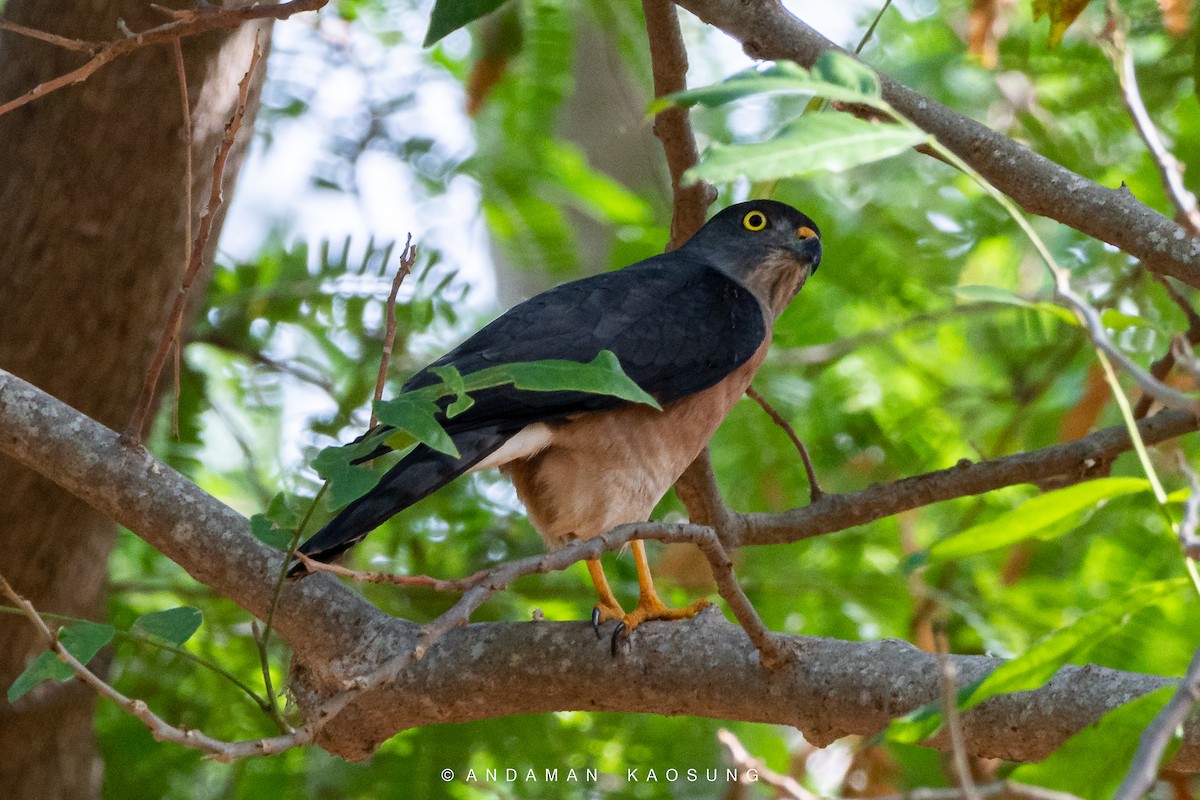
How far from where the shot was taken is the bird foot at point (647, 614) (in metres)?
2.77

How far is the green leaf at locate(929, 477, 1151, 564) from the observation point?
1.54 m

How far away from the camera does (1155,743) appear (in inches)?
50.5

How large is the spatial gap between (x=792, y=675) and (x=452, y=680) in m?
0.77

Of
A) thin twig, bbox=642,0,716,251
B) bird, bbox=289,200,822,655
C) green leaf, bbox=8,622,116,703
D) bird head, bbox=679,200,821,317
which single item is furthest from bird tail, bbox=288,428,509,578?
bird head, bbox=679,200,821,317

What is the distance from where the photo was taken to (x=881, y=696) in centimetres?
251

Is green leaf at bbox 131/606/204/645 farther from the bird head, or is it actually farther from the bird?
the bird head

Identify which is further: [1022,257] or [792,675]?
[1022,257]

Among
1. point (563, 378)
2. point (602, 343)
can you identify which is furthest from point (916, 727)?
point (602, 343)

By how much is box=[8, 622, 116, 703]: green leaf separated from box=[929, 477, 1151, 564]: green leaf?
4.29 ft

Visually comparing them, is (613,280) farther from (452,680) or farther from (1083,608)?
(1083,608)

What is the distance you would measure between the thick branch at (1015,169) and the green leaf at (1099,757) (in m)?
1.29

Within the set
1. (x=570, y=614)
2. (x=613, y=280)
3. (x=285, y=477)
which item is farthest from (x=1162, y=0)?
(x=285, y=477)

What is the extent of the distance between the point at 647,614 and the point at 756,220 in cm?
169

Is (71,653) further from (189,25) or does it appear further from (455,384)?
(189,25)
